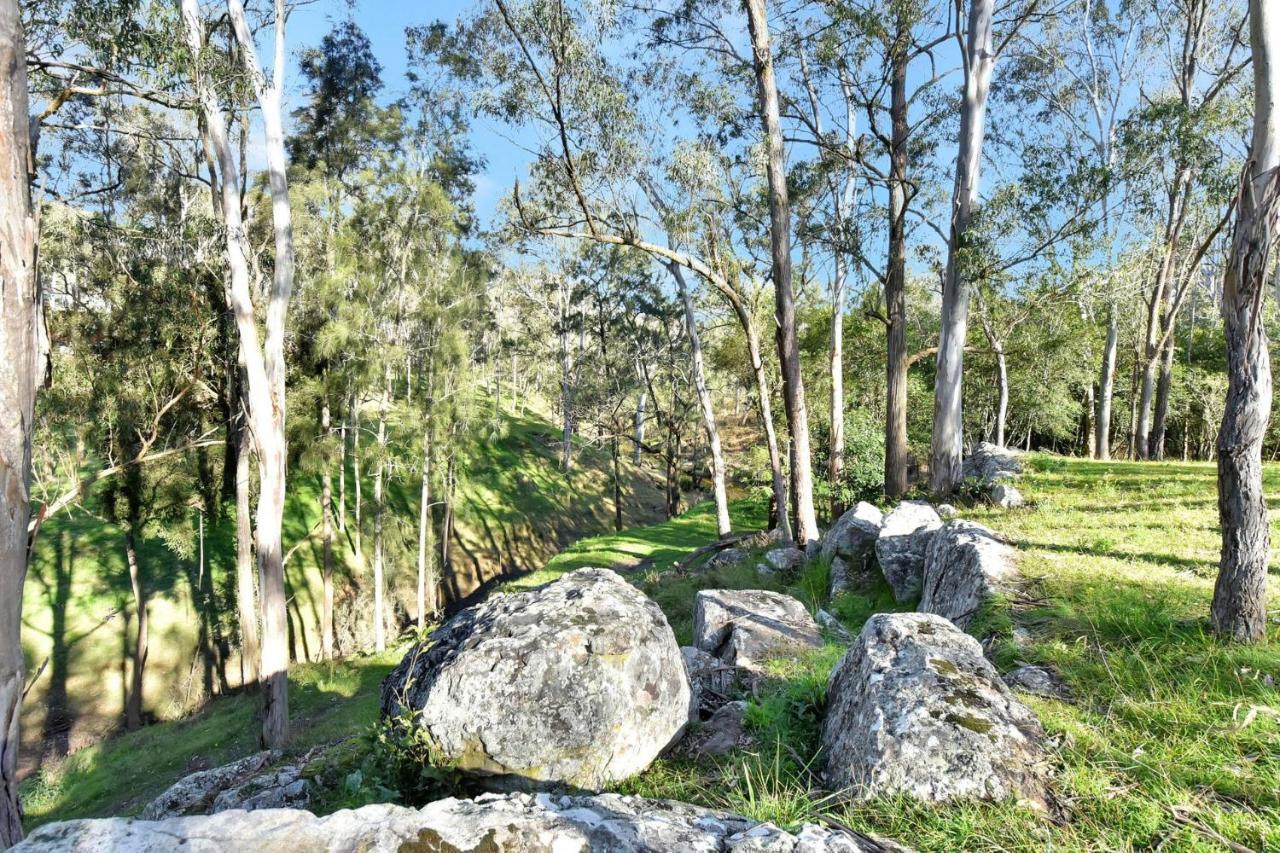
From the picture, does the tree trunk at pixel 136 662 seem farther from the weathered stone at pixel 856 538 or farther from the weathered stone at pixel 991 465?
the weathered stone at pixel 991 465

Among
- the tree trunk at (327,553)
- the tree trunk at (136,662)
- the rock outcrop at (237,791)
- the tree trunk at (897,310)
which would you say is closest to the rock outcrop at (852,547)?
the tree trunk at (897,310)

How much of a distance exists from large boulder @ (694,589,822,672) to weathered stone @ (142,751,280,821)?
11.4 feet

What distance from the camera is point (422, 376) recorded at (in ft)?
59.4

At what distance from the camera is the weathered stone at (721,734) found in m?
3.43

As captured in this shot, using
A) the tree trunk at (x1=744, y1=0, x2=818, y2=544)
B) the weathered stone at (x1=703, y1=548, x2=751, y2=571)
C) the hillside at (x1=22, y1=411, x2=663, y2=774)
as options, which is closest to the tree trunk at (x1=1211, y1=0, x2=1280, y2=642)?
the tree trunk at (x1=744, y1=0, x2=818, y2=544)

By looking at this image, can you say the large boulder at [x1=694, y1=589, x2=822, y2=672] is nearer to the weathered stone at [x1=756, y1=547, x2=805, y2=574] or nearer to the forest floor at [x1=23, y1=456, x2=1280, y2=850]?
the forest floor at [x1=23, y1=456, x2=1280, y2=850]

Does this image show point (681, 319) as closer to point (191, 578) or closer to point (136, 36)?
point (191, 578)

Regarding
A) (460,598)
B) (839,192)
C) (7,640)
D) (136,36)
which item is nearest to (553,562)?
(460,598)

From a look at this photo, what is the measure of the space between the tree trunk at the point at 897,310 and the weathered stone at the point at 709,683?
8455 millimetres

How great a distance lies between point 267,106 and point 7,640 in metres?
8.09

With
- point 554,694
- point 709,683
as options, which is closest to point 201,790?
point 554,694

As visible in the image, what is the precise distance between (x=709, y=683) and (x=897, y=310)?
9973 millimetres

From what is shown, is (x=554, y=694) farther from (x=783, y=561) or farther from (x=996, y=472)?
(x=996, y=472)

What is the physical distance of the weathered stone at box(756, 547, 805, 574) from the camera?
10.0 metres
